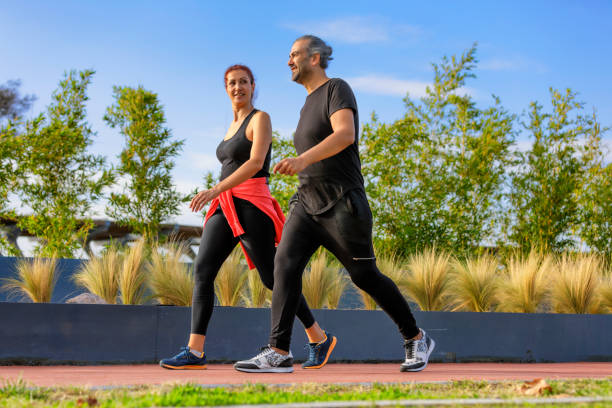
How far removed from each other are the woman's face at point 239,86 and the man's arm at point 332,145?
95 centimetres

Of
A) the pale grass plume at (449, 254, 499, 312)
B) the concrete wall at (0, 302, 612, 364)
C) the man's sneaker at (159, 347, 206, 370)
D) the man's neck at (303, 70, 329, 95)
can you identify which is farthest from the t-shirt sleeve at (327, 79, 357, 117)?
the pale grass plume at (449, 254, 499, 312)

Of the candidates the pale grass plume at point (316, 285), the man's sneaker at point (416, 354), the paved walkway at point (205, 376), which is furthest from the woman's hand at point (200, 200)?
the pale grass plume at point (316, 285)

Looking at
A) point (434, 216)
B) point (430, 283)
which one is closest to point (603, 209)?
point (434, 216)

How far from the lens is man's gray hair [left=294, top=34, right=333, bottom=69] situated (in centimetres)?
448

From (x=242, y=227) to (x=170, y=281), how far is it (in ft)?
5.96

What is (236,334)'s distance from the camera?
18.6 ft

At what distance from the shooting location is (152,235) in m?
12.0

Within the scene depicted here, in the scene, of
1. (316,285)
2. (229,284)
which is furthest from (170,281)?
(316,285)

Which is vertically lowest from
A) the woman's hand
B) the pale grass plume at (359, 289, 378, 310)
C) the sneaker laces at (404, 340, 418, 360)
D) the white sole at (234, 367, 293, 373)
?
the white sole at (234, 367, 293, 373)

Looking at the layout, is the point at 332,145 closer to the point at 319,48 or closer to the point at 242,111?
the point at 319,48

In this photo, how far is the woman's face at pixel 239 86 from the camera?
4.95 metres

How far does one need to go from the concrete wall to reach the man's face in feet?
6.97

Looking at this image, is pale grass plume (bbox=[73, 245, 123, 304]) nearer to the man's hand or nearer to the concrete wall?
the concrete wall

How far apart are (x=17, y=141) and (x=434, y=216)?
667 centimetres
